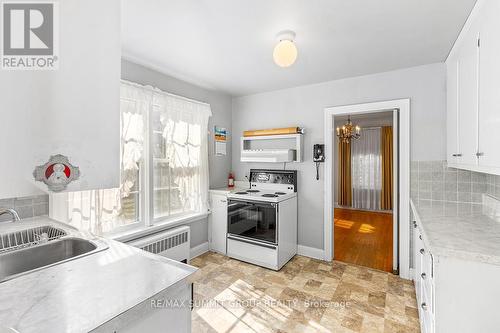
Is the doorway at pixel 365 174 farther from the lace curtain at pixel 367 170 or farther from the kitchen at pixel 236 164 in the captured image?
the kitchen at pixel 236 164

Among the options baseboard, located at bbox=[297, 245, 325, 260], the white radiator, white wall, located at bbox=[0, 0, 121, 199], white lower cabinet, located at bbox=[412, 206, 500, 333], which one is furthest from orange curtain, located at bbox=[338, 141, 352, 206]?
A: white wall, located at bbox=[0, 0, 121, 199]

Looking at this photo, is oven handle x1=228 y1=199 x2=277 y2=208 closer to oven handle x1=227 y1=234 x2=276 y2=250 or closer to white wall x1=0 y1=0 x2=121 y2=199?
oven handle x1=227 y1=234 x2=276 y2=250

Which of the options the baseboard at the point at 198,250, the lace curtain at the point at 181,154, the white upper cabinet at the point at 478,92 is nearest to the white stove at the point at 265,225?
the baseboard at the point at 198,250

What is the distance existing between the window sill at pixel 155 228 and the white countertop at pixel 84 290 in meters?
1.35

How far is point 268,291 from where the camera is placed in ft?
8.10

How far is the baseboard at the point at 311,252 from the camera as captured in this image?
3.24 meters

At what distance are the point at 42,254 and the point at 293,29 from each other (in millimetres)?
2240

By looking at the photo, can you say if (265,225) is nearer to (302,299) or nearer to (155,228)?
(302,299)

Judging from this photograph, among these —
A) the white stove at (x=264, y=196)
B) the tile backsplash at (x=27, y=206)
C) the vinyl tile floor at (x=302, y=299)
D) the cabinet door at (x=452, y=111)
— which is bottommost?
the vinyl tile floor at (x=302, y=299)

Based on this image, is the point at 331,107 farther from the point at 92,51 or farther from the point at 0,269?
the point at 0,269

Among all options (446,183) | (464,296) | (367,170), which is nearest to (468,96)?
(446,183)

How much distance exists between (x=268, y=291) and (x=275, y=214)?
848 mm

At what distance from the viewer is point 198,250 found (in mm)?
3375

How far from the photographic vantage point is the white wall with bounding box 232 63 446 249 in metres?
2.62
